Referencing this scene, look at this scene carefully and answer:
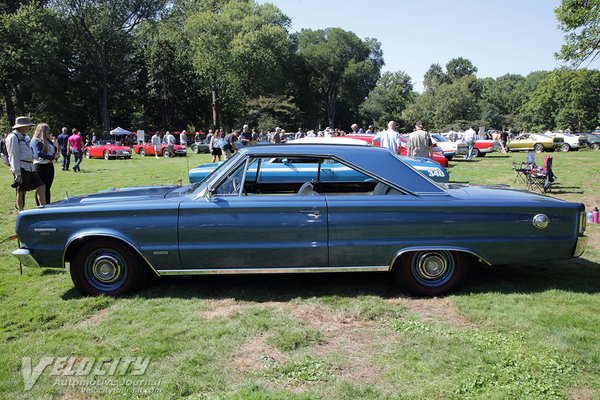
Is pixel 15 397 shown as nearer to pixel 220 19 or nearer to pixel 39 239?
pixel 39 239

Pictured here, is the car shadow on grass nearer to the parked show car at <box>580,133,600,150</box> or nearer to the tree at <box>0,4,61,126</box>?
the parked show car at <box>580,133,600,150</box>

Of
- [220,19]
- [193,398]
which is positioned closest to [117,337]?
[193,398]

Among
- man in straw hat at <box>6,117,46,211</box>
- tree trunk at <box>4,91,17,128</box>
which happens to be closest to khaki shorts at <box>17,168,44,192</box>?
man in straw hat at <box>6,117,46,211</box>

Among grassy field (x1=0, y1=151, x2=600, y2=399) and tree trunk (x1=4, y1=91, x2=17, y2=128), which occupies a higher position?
tree trunk (x1=4, y1=91, x2=17, y2=128)

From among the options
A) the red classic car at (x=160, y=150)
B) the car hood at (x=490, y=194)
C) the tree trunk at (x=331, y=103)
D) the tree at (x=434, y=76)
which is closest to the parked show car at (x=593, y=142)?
the red classic car at (x=160, y=150)

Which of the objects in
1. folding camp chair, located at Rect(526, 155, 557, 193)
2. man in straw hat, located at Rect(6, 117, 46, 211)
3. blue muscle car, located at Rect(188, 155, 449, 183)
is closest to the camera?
blue muscle car, located at Rect(188, 155, 449, 183)

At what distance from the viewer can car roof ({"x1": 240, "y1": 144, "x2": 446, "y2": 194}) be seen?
4.79 m

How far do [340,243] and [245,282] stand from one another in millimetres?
1309

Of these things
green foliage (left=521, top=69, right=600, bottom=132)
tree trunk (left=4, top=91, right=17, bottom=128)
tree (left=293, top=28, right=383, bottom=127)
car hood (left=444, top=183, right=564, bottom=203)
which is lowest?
car hood (left=444, top=183, right=564, bottom=203)

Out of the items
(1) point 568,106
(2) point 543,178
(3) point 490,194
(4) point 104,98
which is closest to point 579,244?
(3) point 490,194

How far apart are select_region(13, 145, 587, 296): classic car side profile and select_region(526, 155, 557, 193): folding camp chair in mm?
7646

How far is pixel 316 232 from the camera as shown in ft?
15.1

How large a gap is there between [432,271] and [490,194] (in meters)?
1.05

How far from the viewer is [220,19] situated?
2005 inches
